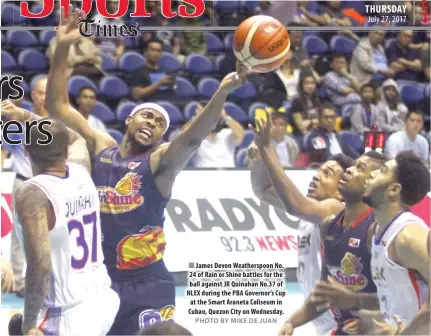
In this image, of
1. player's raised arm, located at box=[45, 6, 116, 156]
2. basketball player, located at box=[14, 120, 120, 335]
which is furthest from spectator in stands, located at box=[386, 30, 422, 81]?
basketball player, located at box=[14, 120, 120, 335]

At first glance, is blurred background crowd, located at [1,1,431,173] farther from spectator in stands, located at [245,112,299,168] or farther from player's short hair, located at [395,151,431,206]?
player's short hair, located at [395,151,431,206]

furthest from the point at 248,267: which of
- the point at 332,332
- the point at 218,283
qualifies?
the point at 332,332

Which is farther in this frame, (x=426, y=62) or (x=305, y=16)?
(x=426, y=62)

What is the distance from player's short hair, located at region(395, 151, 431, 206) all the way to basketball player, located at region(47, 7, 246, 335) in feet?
4.25

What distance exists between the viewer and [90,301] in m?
6.21

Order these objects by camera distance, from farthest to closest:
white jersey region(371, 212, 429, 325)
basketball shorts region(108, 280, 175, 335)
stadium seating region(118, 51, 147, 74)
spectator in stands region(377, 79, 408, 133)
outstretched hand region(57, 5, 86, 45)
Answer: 1. spectator in stands region(377, 79, 408, 133)
2. stadium seating region(118, 51, 147, 74)
3. outstretched hand region(57, 5, 86, 45)
4. basketball shorts region(108, 280, 175, 335)
5. white jersey region(371, 212, 429, 325)

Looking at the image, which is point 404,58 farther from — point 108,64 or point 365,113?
point 108,64

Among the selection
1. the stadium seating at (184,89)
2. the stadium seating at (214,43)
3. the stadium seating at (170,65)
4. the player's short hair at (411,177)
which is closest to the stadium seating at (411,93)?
the player's short hair at (411,177)

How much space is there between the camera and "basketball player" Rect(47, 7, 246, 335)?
6.63 m

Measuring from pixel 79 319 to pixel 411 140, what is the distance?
2772 mm

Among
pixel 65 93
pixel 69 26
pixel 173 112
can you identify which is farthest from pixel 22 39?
pixel 173 112

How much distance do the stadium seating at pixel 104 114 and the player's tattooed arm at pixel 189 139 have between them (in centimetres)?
41

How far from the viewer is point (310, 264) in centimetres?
702

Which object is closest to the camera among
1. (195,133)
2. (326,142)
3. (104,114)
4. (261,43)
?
(261,43)
